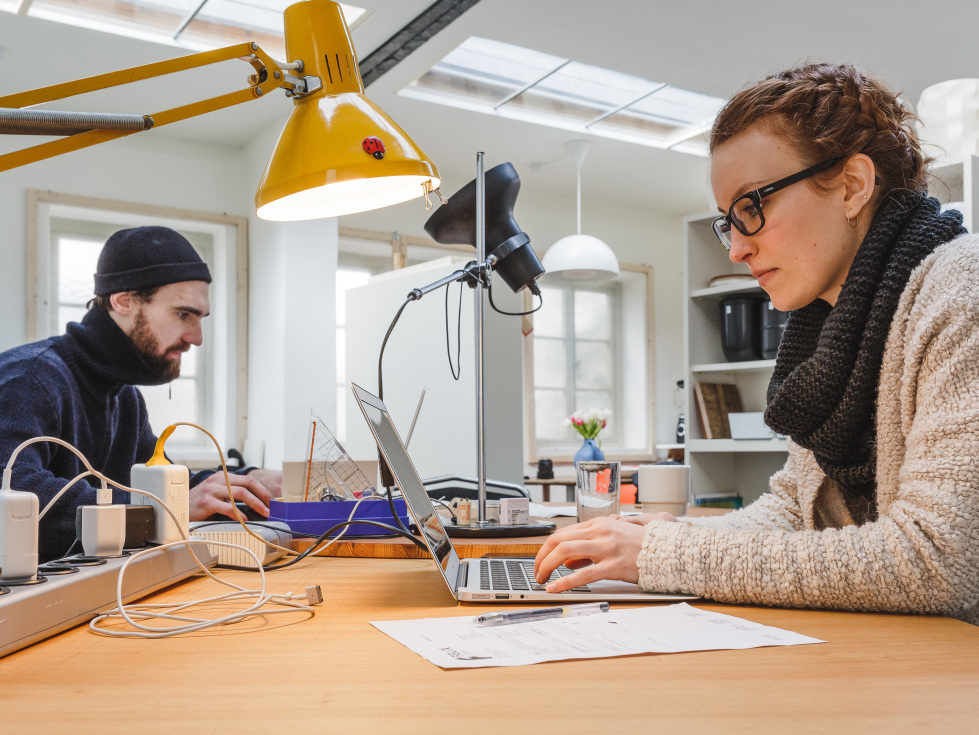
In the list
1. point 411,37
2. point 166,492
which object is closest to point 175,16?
point 411,37

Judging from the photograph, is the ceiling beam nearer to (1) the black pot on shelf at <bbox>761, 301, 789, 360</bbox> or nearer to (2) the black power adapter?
(1) the black pot on shelf at <bbox>761, 301, 789, 360</bbox>

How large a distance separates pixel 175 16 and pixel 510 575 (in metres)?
3.38

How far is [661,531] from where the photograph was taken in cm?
92

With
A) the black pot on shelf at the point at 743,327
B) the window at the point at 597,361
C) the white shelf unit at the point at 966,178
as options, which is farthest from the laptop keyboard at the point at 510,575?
the window at the point at 597,361

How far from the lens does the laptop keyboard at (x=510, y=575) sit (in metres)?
0.96

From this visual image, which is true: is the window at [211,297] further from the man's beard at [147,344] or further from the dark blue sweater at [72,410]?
the man's beard at [147,344]

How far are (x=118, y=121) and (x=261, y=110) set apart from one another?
390cm

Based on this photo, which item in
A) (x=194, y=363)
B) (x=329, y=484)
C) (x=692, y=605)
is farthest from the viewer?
(x=194, y=363)

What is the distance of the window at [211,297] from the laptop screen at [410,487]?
12.6 ft

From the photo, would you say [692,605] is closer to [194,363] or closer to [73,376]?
→ [73,376]

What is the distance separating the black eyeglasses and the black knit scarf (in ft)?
0.34

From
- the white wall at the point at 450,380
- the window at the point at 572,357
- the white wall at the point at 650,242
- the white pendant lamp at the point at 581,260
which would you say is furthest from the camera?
the window at the point at 572,357

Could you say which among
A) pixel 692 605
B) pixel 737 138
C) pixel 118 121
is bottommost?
pixel 692 605

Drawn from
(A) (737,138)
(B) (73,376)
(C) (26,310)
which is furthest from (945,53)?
(C) (26,310)
